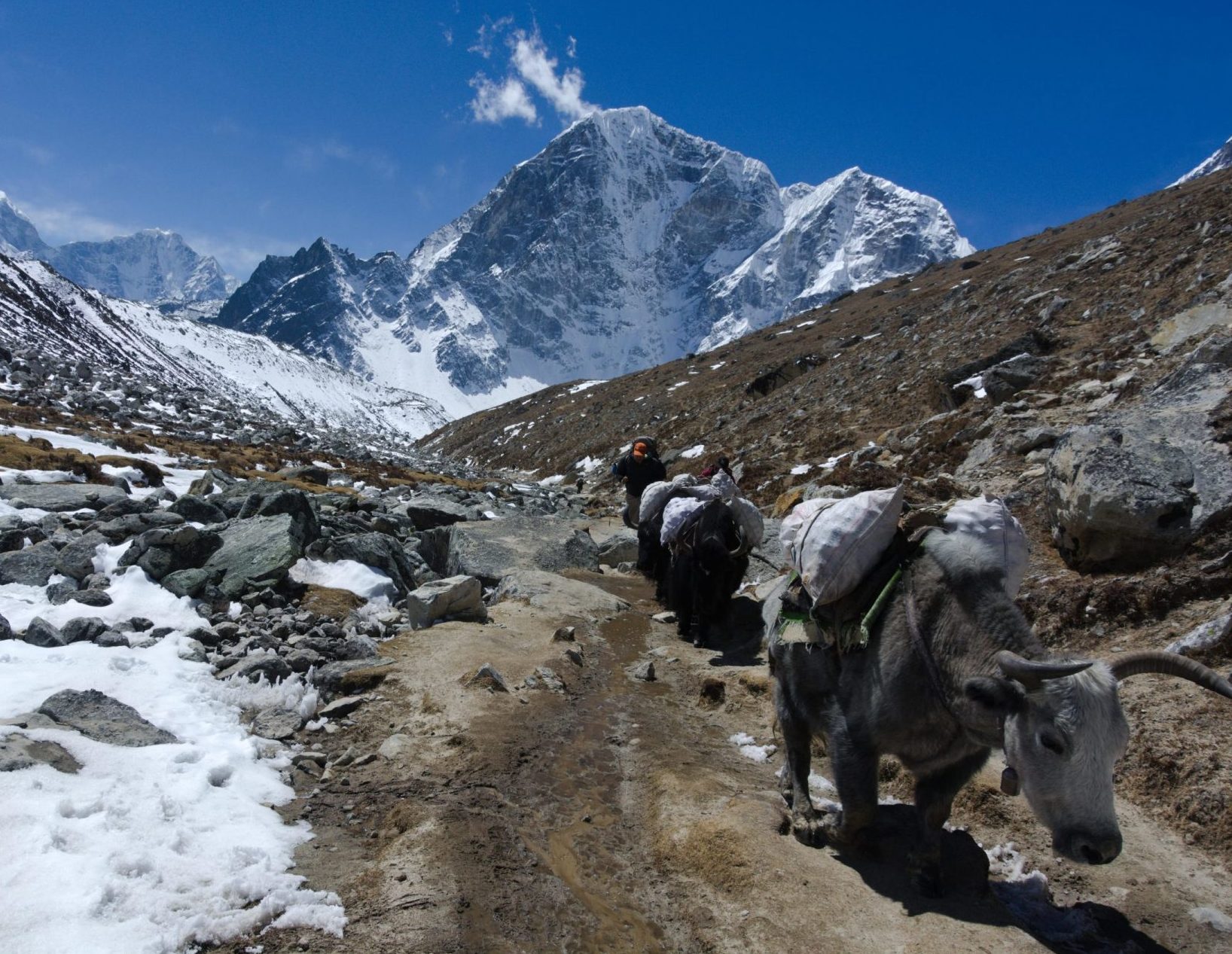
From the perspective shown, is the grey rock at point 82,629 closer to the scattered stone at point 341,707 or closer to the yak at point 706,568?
the scattered stone at point 341,707

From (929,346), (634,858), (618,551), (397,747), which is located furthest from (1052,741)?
(929,346)

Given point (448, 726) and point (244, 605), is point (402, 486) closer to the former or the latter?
point (244, 605)

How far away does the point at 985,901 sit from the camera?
3.57 metres

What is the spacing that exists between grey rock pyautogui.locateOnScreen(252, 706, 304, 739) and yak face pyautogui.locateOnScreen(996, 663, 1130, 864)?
5049mm

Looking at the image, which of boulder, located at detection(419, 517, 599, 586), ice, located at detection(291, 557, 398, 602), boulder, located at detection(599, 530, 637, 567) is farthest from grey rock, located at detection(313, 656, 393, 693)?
boulder, located at detection(599, 530, 637, 567)

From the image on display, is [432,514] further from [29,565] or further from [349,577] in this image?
[29,565]

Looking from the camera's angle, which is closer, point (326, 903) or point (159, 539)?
point (326, 903)

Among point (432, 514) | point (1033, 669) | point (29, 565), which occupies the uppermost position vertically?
point (1033, 669)

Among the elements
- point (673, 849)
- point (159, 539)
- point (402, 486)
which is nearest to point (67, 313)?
point (402, 486)

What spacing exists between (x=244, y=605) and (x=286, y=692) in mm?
2381

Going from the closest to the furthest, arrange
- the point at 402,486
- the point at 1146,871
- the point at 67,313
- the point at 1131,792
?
1. the point at 1146,871
2. the point at 1131,792
3. the point at 402,486
4. the point at 67,313

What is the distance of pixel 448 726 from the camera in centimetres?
565

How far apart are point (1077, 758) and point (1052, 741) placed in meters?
0.10

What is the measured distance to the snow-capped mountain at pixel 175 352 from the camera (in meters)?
94.3
